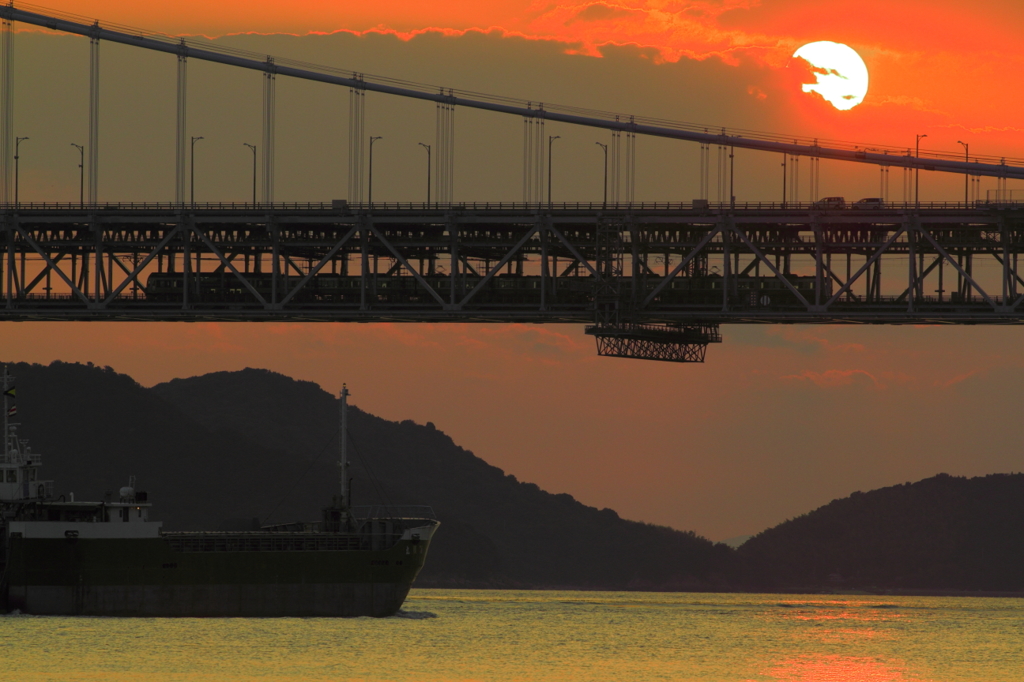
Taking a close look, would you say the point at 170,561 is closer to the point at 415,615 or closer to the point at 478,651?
the point at 478,651

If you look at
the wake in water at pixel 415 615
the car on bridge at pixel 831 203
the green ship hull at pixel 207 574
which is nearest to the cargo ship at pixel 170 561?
the green ship hull at pixel 207 574

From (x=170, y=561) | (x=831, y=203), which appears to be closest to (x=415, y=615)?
(x=170, y=561)

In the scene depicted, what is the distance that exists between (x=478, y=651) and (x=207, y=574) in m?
17.8

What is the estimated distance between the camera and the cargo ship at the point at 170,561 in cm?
9362

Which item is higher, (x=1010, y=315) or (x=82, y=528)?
(x=1010, y=315)

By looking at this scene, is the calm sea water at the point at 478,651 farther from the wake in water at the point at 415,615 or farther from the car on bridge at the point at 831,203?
the car on bridge at the point at 831,203

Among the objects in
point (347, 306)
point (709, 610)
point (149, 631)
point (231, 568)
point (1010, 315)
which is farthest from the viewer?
point (709, 610)

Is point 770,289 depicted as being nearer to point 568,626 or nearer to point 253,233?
point 568,626

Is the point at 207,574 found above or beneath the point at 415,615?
above

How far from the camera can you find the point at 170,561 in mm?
96188

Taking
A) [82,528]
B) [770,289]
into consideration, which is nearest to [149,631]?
[82,528]

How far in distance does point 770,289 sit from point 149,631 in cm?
4596

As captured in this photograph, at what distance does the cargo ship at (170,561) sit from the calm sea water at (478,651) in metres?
1.18

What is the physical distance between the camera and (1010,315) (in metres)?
106
